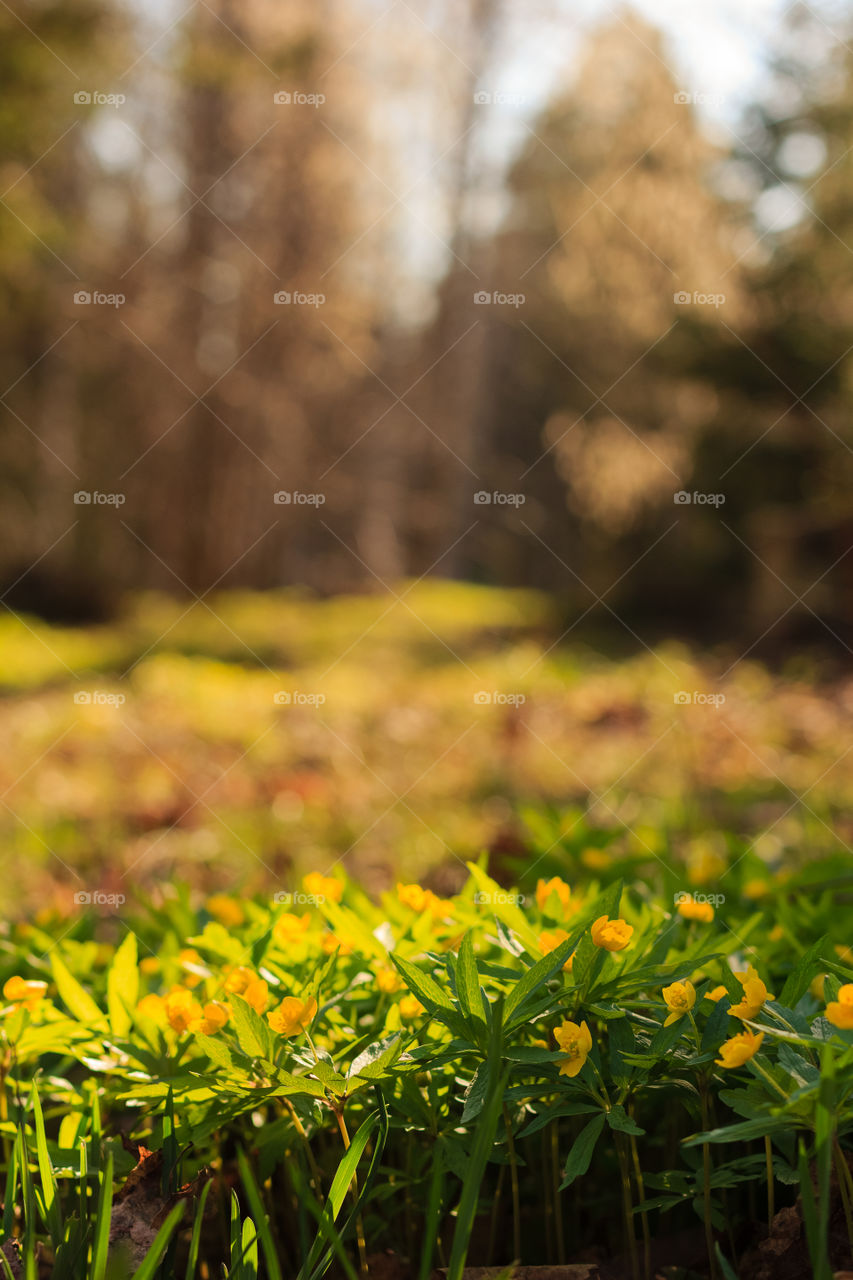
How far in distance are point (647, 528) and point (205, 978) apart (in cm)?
1129

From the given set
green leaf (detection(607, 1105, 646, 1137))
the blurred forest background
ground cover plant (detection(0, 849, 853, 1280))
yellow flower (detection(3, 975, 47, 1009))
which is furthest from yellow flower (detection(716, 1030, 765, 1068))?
the blurred forest background

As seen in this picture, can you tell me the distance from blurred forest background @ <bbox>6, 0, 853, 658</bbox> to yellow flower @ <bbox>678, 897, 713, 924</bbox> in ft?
20.0

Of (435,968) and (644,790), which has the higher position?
(435,968)

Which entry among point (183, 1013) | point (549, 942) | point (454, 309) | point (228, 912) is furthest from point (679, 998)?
point (454, 309)

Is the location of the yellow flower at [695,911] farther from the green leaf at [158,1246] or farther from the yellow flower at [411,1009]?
the green leaf at [158,1246]

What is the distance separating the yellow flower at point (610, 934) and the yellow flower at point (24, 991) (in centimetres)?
67

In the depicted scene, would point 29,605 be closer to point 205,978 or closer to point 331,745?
point 331,745

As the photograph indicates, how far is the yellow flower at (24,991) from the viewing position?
42.3 inches

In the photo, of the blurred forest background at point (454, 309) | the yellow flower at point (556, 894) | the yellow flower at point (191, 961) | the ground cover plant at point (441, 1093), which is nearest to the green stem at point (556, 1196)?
the ground cover plant at point (441, 1093)

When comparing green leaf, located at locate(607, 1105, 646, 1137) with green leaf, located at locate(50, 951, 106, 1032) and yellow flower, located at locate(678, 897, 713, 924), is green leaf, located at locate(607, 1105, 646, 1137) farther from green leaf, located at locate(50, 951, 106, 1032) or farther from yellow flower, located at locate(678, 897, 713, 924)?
green leaf, located at locate(50, 951, 106, 1032)

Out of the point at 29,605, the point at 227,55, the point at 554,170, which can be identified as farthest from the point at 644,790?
the point at 554,170

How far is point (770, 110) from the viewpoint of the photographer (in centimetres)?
828

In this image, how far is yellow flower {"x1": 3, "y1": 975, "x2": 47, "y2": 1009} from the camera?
1.07 metres

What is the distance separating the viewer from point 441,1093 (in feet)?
3.22
